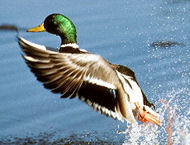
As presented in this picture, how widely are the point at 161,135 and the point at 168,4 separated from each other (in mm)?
3198

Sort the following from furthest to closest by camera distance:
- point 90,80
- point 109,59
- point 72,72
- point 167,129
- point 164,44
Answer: point 164,44 → point 109,59 → point 167,129 → point 90,80 → point 72,72

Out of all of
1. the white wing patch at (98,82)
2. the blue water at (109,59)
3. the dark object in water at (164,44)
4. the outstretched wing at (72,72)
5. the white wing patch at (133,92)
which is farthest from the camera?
the dark object in water at (164,44)

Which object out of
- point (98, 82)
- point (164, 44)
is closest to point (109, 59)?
point (164, 44)

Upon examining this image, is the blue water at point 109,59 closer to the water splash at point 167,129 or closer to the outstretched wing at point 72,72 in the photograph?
the water splash at point 167,129

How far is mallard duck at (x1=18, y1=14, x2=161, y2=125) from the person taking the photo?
482 centimetres

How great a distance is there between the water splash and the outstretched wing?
0.73 m

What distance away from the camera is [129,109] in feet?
17.1

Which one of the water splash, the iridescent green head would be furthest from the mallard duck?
the water splash

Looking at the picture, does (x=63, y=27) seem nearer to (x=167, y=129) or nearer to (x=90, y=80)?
(x=90, y=80)

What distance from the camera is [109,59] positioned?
22.9 feet

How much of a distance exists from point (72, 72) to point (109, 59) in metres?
2.12

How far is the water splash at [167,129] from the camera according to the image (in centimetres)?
581

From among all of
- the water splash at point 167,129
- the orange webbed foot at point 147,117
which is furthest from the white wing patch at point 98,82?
the water splash at point 167,129

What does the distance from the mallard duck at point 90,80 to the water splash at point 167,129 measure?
0.36 metres
